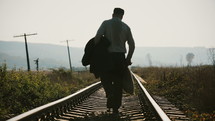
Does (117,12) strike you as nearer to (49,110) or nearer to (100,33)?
(100,33)

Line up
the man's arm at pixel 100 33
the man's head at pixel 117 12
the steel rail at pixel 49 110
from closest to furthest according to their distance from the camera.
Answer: the steel rail at pixel 49 110 < the man's arm at pixel 100 33 < the man's head at pixel 117 12

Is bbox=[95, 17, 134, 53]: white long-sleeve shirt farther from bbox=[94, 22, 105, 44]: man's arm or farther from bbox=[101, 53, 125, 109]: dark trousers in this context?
bbox=[101, 53, 125, 109]: dark trousers

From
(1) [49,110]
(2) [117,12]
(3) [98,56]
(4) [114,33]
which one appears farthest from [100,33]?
(1) [49,110]

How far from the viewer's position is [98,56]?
5285 mm

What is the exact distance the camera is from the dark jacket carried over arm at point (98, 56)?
17.2 ft

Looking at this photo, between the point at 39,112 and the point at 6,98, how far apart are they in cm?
357

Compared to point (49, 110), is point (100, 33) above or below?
above

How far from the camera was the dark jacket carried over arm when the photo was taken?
524 centimetres

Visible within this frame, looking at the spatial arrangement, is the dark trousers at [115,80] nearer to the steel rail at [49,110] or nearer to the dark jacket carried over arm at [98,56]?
the dark jacket carried over arm at [98,56]

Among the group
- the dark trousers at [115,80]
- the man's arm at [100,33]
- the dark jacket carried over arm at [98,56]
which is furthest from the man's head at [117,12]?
the dark trousers at [115,80]

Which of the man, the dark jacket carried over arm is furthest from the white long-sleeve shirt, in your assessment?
the dark jacket carried over arm

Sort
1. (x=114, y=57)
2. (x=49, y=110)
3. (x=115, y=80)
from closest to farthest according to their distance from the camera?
(x=49, y=110), (x=114, y=57), (x=115, y=80)

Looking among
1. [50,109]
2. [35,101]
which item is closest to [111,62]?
[50,109]

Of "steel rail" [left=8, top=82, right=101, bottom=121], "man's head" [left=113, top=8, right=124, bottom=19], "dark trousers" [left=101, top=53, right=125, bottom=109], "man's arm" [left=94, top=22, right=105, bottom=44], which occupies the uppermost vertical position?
"man's head" [left=113, top=8, right=124, bottom=19]
